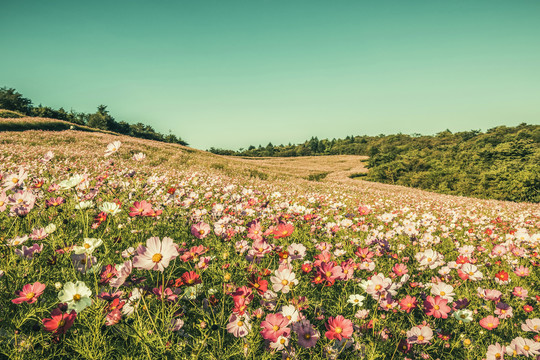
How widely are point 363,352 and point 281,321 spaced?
1.95ft

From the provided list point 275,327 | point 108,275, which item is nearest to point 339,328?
point 275,327

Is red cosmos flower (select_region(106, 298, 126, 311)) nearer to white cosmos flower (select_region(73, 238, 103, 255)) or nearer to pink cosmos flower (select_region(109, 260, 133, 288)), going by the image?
pink cosmos flower (select_region(109, 260, 133, 288))

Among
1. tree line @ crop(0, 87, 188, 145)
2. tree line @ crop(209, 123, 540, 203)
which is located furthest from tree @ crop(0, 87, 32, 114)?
tree line @ crop(209, 123, 540, 203)

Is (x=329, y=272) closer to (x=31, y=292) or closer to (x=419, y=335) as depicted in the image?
(x=419, y=335)

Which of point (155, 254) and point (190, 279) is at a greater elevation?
point (155, 254)

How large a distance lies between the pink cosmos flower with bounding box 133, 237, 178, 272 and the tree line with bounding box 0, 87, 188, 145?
63.5 meters

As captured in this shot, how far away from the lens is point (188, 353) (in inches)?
55.3

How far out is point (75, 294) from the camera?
3.92 feet

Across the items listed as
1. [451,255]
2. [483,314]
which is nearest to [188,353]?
[483,314]

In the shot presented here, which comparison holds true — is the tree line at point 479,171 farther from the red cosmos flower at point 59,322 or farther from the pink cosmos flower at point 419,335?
the red cosmos flower at point 59,322

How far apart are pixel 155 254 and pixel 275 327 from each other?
0.71 meters

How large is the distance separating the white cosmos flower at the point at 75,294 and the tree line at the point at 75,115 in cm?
6350

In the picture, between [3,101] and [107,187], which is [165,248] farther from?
[3,101]

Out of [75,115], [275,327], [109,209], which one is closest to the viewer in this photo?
[275,327]
